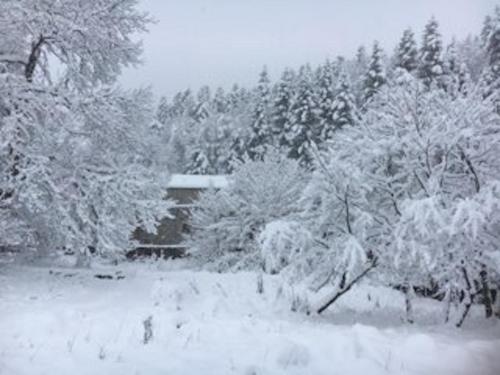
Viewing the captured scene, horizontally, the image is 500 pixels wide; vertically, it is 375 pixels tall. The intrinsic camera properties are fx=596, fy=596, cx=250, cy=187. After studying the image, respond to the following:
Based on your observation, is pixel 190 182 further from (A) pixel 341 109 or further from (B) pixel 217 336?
(B) pixel 217 336

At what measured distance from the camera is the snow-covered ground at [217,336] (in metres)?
5.95

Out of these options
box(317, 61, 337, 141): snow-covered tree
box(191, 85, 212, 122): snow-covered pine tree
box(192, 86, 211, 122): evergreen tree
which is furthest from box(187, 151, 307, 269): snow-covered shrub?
box(192, 86, 211, 122): evergreen tree

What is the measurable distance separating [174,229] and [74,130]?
21.2 meters

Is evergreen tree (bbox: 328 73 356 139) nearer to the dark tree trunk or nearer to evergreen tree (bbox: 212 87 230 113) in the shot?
evergreen tree (bbox: 212 87 230 113)

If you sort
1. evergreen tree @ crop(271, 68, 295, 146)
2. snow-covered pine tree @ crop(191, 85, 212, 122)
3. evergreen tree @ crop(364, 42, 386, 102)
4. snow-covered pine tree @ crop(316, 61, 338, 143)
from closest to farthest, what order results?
evergreen tree @ crop(364, 42, 386, 102)
snow-covered pine tree @ crop(316, 61, 338, 143)
evergreen tree @ crop(271, 68, 295, 146)
snow-covered pine tree @ crop(191, 85, 212, 122)

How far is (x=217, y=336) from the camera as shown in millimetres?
7031

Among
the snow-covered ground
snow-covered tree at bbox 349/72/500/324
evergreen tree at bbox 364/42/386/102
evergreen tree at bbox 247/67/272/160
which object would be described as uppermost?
evergreen tree at bbox 364/42/386/102

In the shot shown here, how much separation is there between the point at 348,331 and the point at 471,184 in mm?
3729

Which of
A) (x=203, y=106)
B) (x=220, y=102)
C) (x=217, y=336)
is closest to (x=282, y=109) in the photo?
(x=203, y=106)

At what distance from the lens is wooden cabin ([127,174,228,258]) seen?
109 ft

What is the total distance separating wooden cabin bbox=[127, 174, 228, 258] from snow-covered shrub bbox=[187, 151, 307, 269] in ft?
24.9

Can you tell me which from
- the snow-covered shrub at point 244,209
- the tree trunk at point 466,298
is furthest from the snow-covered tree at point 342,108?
the tree trunk at point 466,298

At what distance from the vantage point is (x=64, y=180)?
42.5ft

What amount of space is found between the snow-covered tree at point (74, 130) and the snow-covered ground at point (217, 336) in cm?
198
